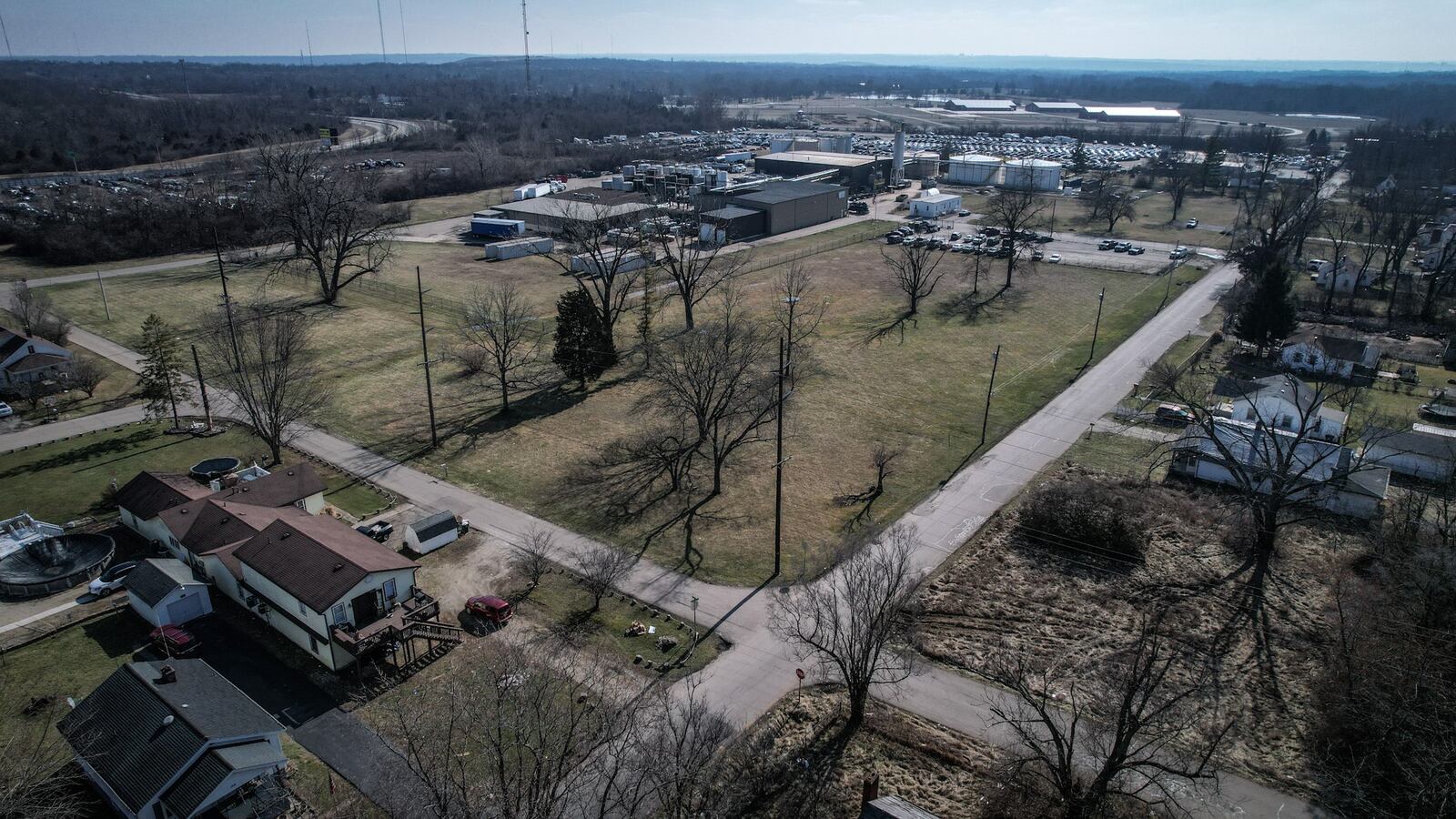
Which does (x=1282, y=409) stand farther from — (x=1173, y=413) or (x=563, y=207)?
(x=563, y=207)

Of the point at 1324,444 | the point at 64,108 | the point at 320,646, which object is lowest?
the point at 320,646

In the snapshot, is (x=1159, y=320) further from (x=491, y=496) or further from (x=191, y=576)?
(x=191, y=576)

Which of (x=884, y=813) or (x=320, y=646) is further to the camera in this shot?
(x=320, y=646)

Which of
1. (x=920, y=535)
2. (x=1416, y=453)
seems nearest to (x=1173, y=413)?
(x=1416, y=453)

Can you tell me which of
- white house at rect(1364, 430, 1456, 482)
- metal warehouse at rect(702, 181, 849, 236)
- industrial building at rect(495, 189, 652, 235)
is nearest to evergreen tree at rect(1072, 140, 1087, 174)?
metal warehouse at rect(702, 181, 849, 236)

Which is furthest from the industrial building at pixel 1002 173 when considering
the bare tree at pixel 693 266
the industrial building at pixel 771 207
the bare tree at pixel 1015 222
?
the bare tree at pixel 693 266

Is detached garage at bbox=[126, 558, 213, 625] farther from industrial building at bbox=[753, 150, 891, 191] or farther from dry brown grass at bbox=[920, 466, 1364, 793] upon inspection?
industrial building at bbox=[753, 150, 891, 191]

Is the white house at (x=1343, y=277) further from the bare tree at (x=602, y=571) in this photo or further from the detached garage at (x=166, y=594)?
the detached garage at (x=166, y=594)

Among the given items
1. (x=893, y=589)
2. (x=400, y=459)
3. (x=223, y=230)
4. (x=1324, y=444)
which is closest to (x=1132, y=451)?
(x=1324, y=444)
